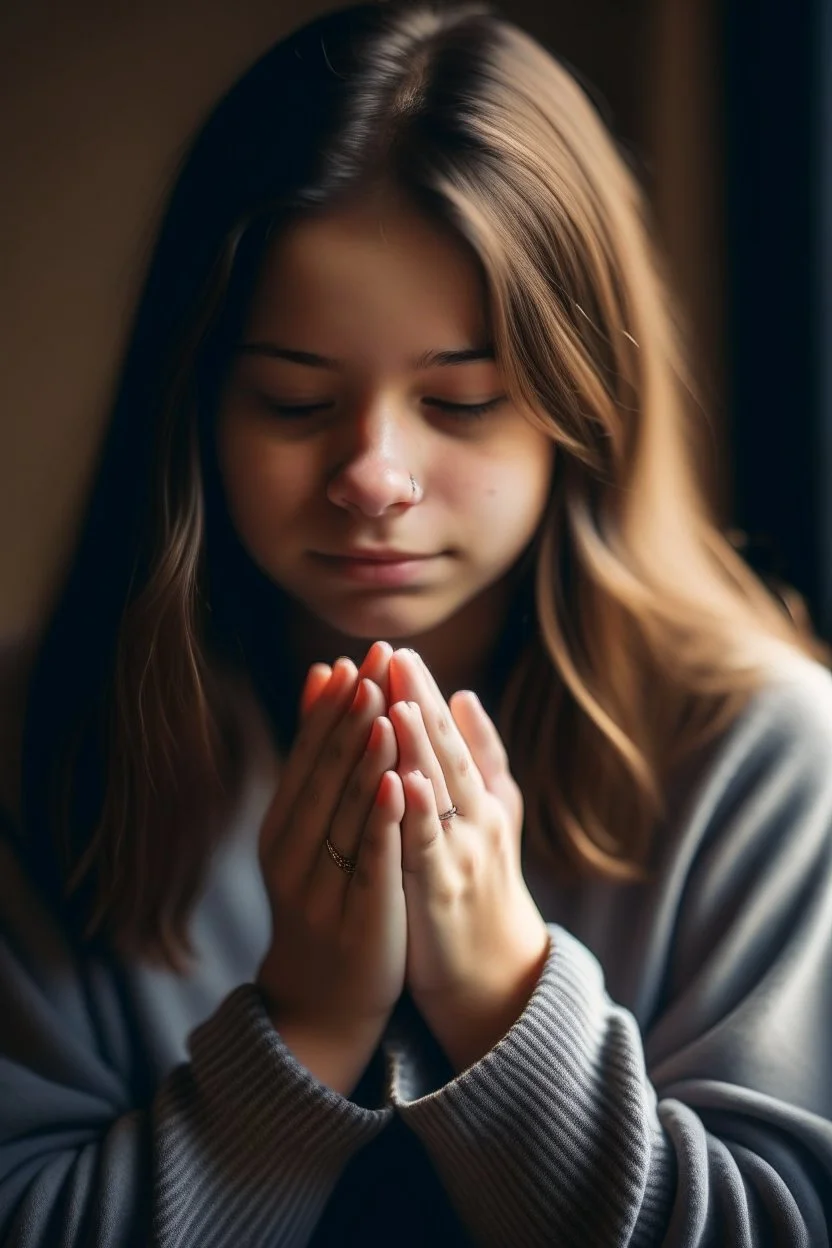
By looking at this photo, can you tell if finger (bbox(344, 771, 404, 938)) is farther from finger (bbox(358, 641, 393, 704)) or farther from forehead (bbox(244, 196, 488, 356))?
forehead (bbox(244, 196, 488, 356))

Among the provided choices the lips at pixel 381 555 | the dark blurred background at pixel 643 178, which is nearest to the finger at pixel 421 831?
the lips at pixel 381 555

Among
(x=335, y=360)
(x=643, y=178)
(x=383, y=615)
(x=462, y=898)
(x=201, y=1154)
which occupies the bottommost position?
(x=201, y=1154)

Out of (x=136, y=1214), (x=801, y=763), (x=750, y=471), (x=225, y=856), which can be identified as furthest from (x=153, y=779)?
(x=750, y=471)

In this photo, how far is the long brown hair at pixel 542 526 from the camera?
21.2 inches

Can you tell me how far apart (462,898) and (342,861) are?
0.18 feet

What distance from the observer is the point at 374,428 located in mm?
517

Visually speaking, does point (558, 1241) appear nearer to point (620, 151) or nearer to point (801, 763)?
point (801, 763)

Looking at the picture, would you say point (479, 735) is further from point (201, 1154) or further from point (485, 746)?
point (201, 1154)

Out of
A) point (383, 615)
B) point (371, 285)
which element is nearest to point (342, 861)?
point (383, 615)

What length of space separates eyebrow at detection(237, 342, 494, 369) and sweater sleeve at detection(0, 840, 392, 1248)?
0.91ft

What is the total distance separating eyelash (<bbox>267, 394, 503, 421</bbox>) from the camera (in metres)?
0.53

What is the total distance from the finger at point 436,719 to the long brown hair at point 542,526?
116mm

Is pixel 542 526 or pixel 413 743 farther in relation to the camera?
pixel 542 526

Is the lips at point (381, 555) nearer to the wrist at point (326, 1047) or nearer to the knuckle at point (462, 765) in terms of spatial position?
the knuckle at point (462, 765)
